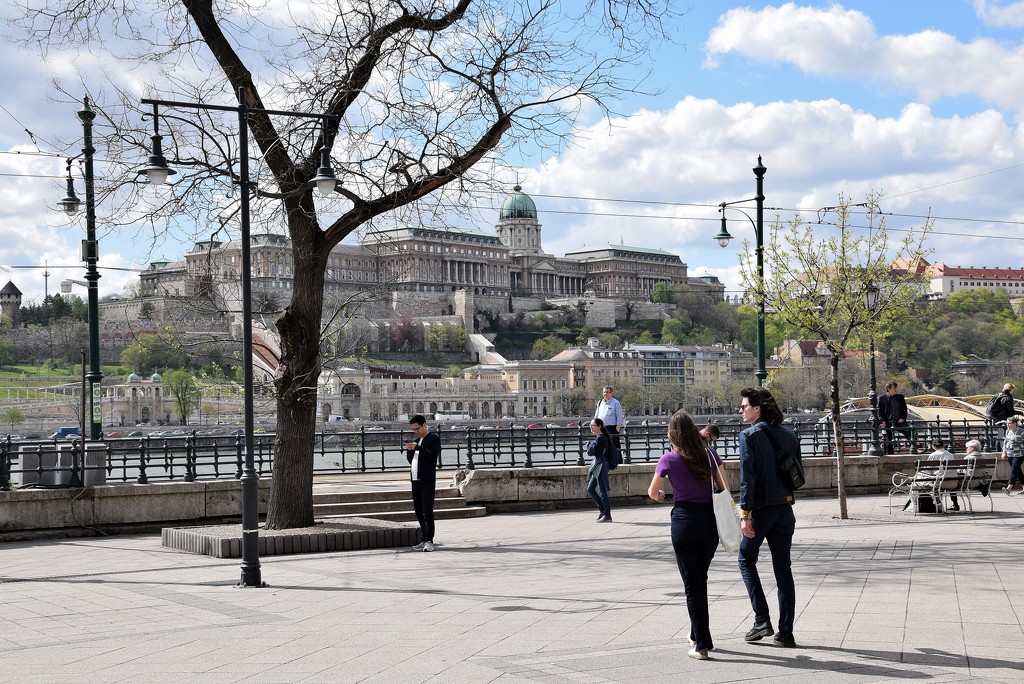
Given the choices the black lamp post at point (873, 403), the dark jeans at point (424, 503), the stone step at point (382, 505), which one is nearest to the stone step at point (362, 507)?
the stone step at point (382, 505)

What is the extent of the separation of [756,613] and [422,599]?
3455mm

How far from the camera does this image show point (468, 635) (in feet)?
29.0

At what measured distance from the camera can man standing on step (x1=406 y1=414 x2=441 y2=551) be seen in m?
14.8

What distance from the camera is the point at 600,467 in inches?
710

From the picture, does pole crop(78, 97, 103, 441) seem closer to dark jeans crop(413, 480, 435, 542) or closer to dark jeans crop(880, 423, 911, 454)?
dark jeans crop(413, 480, 435, 542)

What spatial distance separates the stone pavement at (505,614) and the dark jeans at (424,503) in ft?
1.19

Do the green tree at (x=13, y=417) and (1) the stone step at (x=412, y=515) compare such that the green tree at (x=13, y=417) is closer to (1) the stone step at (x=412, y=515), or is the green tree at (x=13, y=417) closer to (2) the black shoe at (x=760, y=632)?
(1) the stone step at (x=412, y=515)

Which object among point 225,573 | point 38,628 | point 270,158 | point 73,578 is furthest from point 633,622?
point 270,158

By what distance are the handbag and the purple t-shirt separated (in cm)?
6

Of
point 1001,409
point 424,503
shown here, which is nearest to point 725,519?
point 424,503

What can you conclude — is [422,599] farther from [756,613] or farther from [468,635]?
[756,613]

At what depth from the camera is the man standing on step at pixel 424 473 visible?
1480 centimetres

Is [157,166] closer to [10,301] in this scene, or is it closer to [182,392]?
[182,392]

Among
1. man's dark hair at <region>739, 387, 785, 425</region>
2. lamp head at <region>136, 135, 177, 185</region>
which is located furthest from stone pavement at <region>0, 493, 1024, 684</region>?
lamp head at <region>136, 135, 177, 185</region>
